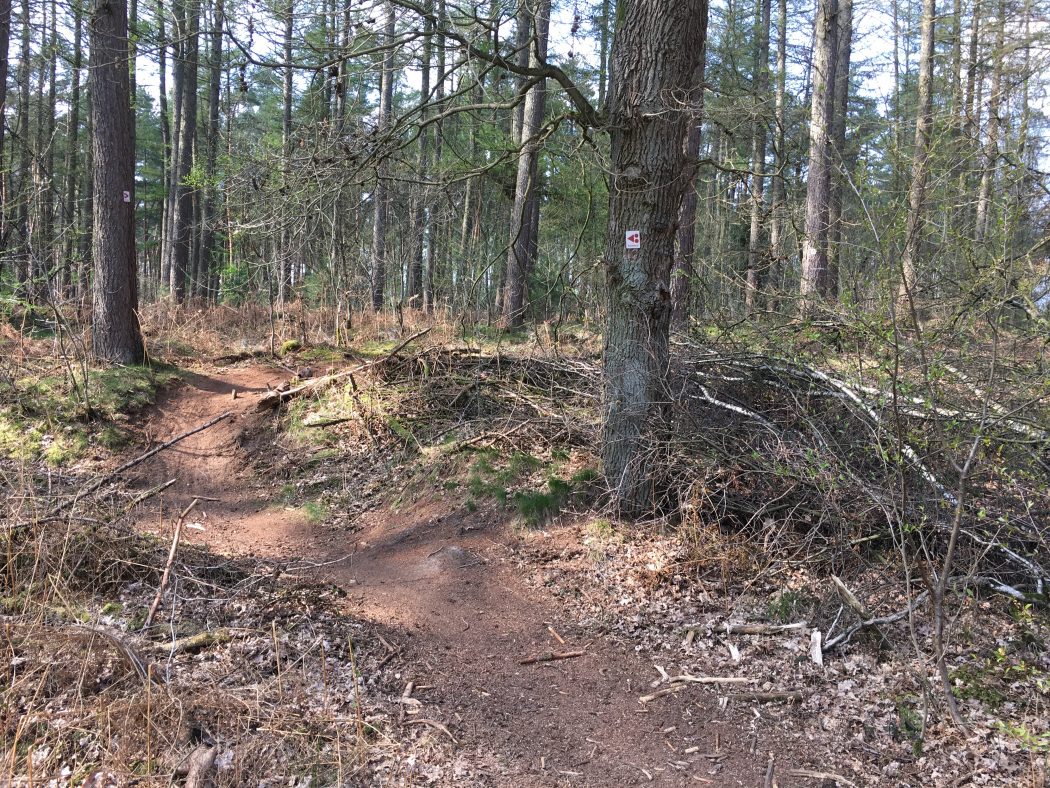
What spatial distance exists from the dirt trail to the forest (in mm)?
29

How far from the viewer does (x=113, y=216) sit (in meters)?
9.33

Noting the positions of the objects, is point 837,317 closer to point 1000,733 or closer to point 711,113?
point 711,113

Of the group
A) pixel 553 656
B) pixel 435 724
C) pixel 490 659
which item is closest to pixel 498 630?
pixel 490 659

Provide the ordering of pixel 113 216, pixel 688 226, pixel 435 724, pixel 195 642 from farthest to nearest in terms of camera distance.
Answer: pixel 688 226, pixel 113 216, pixel 195 642, pixel 435 724

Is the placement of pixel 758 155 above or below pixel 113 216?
above

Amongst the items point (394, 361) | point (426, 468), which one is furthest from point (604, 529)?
point (394, 361)

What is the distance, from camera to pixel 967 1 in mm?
11445

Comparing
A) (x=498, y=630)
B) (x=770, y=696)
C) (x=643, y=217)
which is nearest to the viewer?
(x=770, y=696)

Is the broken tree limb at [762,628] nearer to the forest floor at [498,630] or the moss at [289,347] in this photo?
the forest floor at [498,630]

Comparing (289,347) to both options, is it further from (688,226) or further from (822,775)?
(822,775)

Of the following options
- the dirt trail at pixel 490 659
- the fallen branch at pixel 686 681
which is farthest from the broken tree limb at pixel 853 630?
the dirt trail at pixel 490 659

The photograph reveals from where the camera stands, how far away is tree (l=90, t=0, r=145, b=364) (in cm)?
915

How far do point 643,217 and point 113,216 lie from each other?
7.92 m

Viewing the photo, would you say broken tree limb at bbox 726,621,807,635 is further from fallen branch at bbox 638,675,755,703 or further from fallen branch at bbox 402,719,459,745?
fallen branch at bbox 402,719,459,745
